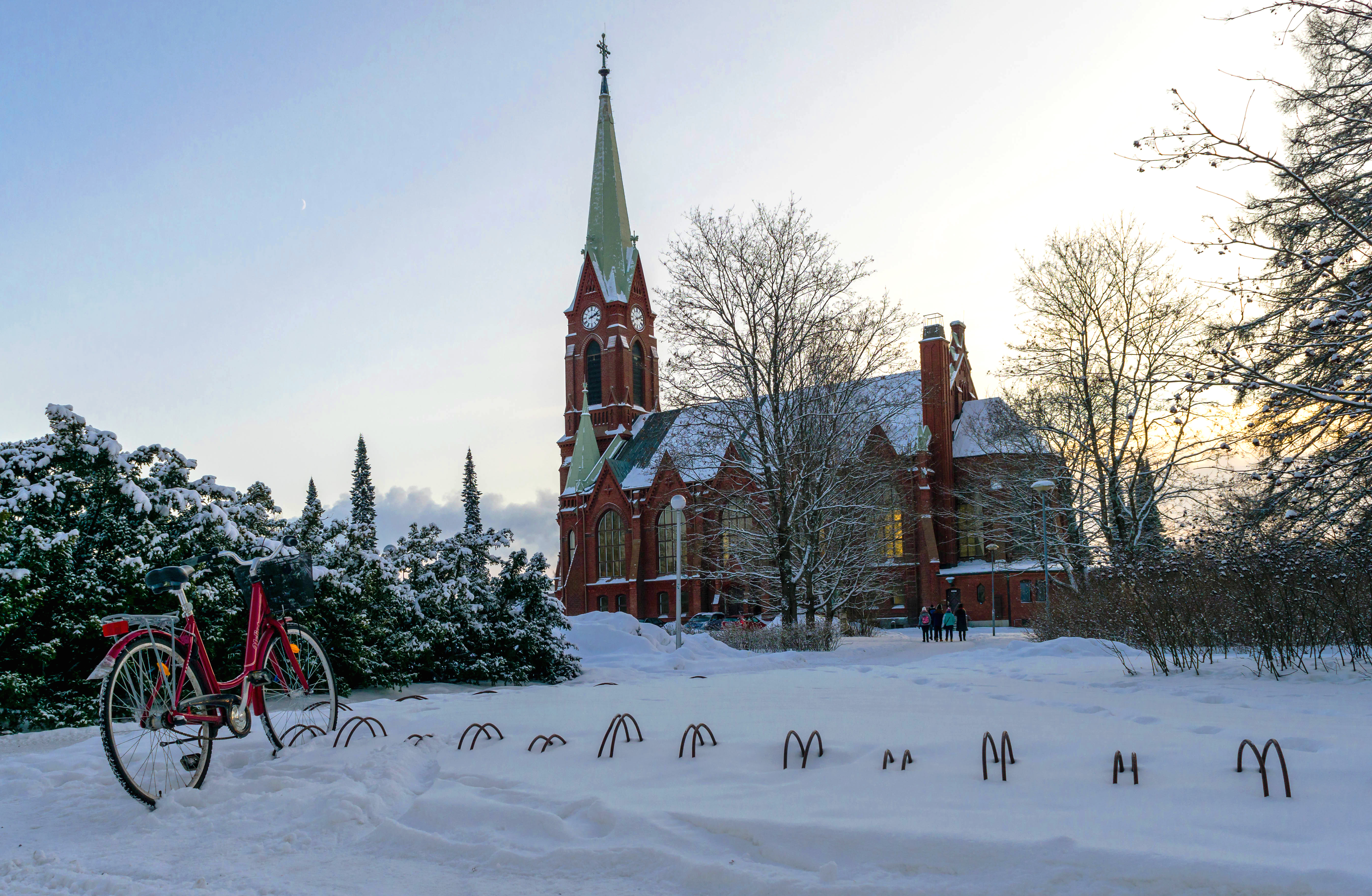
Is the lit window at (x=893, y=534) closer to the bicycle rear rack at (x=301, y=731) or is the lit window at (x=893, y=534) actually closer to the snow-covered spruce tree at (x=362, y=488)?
the bicycle rear rack at (x=301, y=731)

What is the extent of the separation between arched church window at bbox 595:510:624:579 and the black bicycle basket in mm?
48048

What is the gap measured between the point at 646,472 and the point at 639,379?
10.4 metres

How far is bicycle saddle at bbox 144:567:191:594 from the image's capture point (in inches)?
212

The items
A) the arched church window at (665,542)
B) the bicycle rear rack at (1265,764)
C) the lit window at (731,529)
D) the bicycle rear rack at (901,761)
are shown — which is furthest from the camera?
the arched church window at (665,542)

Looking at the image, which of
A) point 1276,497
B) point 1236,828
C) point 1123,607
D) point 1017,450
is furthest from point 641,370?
point 1236,828

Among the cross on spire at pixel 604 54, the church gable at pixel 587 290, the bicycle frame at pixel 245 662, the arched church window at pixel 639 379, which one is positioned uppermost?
the cross on spire at pixel 604 54

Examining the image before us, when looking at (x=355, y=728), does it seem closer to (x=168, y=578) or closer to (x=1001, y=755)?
(x=168, y=578)

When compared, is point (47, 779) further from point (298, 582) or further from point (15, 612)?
point (15, 612)

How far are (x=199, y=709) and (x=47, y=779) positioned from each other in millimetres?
1302

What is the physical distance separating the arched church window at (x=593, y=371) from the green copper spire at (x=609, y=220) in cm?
361

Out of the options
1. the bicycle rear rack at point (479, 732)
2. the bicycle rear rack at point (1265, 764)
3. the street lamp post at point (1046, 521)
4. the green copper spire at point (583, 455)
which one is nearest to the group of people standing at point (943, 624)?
the street lamp post at point (1046, 521)

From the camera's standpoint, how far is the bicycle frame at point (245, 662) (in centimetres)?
522

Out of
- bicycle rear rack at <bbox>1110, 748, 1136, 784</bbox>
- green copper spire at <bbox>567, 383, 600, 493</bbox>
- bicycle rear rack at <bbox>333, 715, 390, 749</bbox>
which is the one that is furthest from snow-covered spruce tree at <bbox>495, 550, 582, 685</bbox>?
green copper spire at <bbox>567, 383, 600, 493</bbox>

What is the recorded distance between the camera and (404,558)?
42.9 ft
